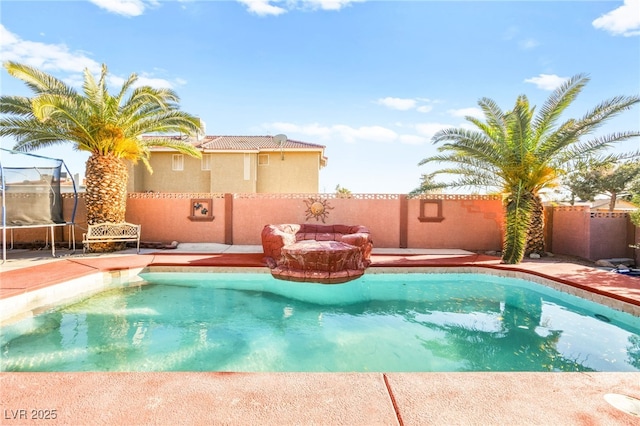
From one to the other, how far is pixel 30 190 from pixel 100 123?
302 cm

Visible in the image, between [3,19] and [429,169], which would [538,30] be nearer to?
[429,169]

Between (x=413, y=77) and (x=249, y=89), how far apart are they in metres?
6.79

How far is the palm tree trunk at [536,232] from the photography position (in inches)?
392

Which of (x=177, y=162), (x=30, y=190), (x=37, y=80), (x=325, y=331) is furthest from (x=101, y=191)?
(x=325, y=331)

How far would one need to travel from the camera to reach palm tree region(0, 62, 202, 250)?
29.4 ft

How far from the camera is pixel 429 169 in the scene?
11.2 meters

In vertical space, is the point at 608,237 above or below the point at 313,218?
below

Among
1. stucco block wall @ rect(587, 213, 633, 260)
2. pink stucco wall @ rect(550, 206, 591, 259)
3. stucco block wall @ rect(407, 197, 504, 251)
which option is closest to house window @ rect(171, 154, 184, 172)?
stucco block wall @ rect(407, 197, 504, 251)

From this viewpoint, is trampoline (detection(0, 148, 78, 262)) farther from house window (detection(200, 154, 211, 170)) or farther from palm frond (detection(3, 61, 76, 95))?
house window (detection(200, 154, 211, 170))

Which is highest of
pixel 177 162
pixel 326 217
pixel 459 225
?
Answer: pixel 177 162

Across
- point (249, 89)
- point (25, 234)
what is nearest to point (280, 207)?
point (249, 89)

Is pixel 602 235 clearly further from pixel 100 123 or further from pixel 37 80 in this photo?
pixel 37 80

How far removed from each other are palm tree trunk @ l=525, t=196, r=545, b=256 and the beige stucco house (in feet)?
35.3

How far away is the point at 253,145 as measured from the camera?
18328mm
